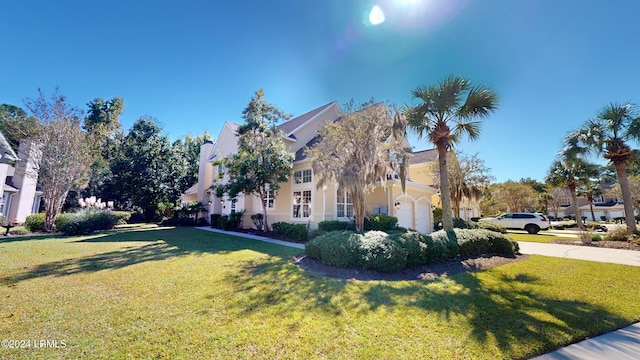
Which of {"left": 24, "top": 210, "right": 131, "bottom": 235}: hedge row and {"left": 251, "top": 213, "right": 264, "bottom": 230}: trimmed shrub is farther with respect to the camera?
{"left": 251, "top": 213, "right": 264, "bottom": 230}: trimmed shrub

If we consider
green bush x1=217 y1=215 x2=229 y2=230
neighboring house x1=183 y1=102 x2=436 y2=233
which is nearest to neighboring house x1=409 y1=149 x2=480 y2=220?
neighboring house x1=183 y1=102 x2=436 y2=233

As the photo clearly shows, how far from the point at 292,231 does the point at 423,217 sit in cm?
1053

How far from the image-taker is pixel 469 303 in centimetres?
477

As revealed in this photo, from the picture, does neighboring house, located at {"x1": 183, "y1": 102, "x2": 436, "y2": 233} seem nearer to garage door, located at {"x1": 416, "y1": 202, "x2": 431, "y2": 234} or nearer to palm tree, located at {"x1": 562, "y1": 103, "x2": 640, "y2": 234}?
garage door, located at {"x1": 416, "y1": 202, "x2": 431, "y2": 234}

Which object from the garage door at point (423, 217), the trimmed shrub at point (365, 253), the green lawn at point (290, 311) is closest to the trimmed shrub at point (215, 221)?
Result: the green lawn at point (290, 311)

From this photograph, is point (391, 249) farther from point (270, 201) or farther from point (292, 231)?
point (270, 201)

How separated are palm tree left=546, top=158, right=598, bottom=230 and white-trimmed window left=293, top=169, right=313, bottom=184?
22159 mm

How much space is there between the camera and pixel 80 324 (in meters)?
3.69

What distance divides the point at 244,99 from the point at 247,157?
377 cm

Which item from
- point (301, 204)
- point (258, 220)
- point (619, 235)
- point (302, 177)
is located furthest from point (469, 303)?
point (619, 235)

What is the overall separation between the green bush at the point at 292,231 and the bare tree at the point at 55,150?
1377cm

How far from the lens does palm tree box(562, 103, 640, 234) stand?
44.1 feet

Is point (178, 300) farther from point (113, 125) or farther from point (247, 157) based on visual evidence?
point (113, 125)

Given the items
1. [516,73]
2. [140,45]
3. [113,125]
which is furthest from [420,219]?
[113,125]
